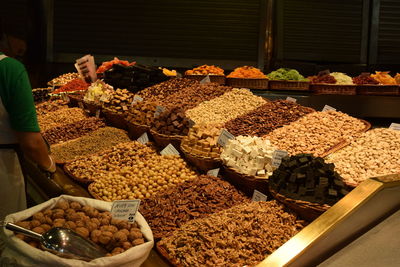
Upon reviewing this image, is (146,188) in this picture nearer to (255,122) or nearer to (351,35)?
(255,122)

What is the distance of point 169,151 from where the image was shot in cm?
299

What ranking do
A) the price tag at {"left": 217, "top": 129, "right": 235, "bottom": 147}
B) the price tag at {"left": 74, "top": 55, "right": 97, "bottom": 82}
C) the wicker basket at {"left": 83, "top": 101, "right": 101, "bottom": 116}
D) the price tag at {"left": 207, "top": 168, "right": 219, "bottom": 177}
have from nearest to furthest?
the price tag at {"left": 207, "top": 168, "right": 219, "bottom": 177}
the price tag at {"left": 217, "top": 129, "right": 235, "bottom": 147}
the wicker basket at {"left": 83, "top": 101, "right": 101, "bottom": 116}
the price tag at {"left": 74, "top": 55, "right": 97, "bottom": 82}

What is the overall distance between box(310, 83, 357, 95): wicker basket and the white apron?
3493 mm

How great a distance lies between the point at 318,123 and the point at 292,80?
6.06 ft

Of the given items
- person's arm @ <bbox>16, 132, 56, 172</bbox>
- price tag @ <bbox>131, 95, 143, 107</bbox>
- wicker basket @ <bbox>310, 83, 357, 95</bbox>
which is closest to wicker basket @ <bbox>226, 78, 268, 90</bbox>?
wicker basket @ <bbox>310, 83, 357, 95</bbox>

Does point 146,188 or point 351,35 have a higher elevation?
point 351,35

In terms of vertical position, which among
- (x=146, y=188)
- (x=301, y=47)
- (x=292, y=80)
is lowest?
(x=146, y=188)

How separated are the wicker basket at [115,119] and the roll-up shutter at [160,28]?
3.31 meters

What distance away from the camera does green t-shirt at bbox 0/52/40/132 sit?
2.15 meters

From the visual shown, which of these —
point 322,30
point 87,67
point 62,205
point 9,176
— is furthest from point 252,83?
point 62,205

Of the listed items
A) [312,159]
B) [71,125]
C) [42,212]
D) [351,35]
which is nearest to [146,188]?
[42,212]

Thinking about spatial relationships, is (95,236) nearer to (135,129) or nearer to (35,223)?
(35,223)

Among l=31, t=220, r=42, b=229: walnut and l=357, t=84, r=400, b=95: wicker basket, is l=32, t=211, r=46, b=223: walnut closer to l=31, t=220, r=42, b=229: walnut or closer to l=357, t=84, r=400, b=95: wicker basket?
l=31, t=220, r=42, b=229: walnut

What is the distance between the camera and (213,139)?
273cm
